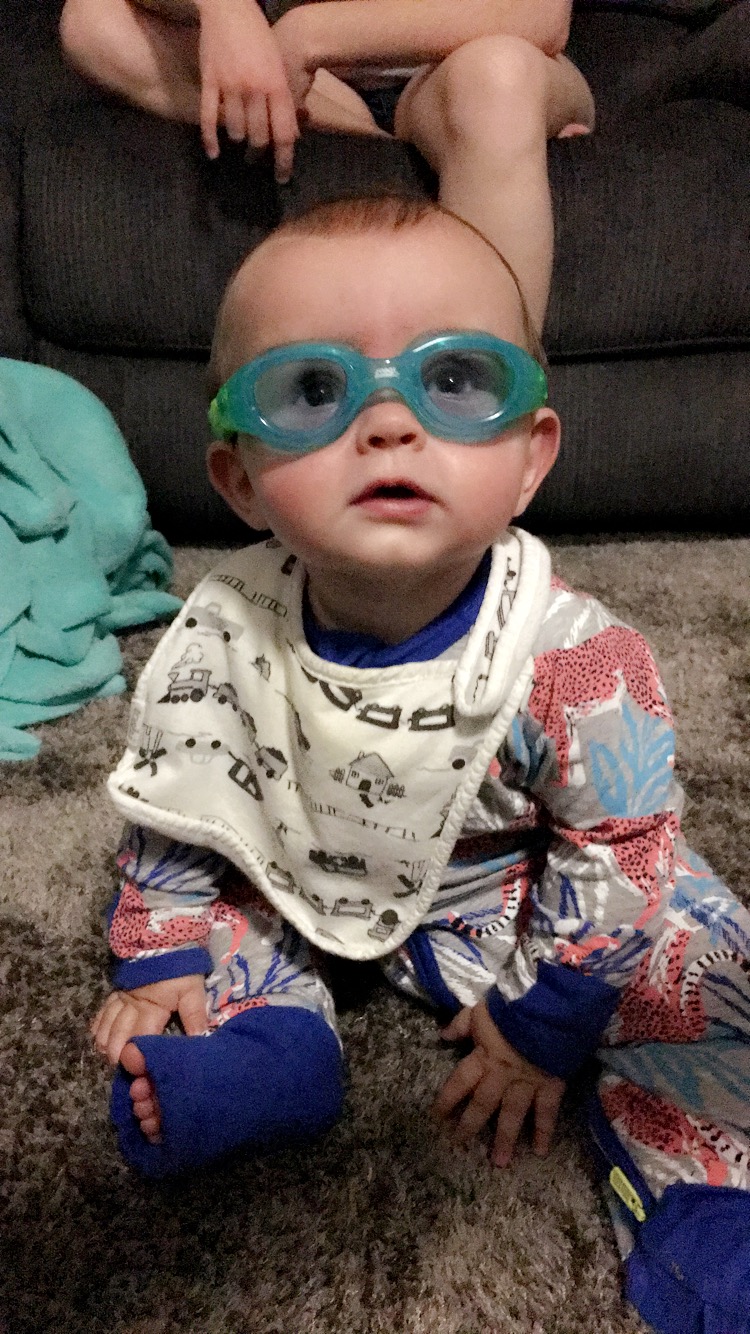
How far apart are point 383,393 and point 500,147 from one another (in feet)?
2.27

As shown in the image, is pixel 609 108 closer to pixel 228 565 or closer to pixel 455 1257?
pixel 228 565

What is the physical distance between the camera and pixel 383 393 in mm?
486

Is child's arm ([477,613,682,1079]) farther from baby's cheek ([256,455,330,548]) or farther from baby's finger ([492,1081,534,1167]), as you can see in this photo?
baby's cheek ([256,455,330,548])

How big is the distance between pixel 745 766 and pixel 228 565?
55 cm

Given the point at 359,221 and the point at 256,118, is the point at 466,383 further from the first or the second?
the point at 256,118

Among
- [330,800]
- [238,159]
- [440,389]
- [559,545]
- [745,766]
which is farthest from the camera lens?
[559,545]

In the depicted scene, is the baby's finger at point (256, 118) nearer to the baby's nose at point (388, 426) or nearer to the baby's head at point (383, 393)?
the baby's head at point (383, 393)

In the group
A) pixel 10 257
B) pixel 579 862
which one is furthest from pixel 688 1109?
pixel 10 257

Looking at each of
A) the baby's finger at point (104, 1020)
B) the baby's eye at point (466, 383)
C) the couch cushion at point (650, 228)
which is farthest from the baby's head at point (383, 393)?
the couch cushion at point (650, 228)

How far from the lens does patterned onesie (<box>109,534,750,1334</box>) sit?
21.7 inches

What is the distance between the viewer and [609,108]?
51.6 inches

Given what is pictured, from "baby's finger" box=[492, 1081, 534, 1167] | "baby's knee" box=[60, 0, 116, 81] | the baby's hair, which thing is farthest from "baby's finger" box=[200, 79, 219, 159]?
"baby's finger" box=[492, 1081, 534, 1167]

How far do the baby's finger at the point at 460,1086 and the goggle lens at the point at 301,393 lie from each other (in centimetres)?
43

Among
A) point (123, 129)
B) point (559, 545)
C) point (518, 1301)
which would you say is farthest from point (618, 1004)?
point (123, 129)
